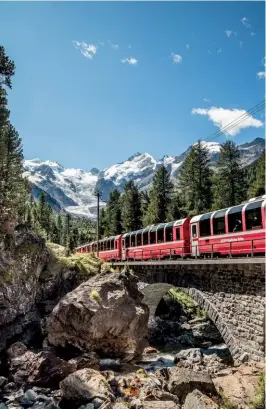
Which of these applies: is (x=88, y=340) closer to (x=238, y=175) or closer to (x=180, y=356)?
(x=180, y=356)

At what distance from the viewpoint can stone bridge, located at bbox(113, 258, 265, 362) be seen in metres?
15.3

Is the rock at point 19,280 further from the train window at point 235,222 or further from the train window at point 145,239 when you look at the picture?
the train window at point 235,222

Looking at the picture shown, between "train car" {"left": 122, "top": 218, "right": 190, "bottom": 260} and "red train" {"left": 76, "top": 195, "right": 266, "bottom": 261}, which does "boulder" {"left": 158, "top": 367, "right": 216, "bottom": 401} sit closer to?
"red train" {"left": 76, "top": 195, "right": 266, "bottom": 261}

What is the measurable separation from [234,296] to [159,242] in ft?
45.0

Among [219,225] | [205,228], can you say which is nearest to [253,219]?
[219,225]

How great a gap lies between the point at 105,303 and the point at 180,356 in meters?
6.52

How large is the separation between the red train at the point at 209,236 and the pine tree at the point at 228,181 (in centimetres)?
1644

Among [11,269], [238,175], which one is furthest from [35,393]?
[238,175]

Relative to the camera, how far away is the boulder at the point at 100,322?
21.1 m

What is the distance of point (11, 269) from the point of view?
24.5 metres

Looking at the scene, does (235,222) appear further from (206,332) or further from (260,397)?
(206,332)

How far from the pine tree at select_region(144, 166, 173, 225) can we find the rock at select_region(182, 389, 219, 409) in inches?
1740

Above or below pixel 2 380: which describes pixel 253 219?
above

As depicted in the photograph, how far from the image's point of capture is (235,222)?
20156mm
